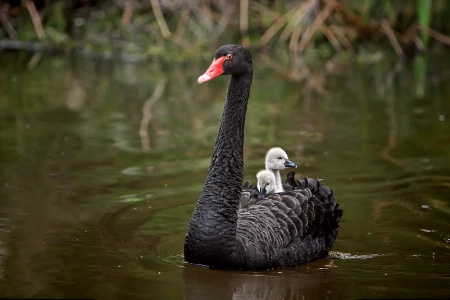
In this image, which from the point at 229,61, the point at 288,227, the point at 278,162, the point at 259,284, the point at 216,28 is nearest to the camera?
the point at 259,284

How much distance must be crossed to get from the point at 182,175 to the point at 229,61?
224 centimetres

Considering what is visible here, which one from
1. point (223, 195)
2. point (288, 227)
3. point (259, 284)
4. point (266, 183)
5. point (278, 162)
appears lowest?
point (259, 284)

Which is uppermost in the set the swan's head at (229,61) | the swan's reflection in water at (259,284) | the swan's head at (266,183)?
the swan's head at (229,61)

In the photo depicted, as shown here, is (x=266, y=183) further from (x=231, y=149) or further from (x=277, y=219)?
(x=231, y=149)

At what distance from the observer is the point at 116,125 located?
9094 mm

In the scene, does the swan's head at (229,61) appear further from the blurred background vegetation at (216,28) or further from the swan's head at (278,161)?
the blurred background vegetation at (216,28)

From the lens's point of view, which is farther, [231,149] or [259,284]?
[231,149]

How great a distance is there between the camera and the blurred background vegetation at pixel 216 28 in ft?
45.5

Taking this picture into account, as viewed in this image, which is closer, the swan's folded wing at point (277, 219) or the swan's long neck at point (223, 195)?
the swan's long neck at point (223, 195)

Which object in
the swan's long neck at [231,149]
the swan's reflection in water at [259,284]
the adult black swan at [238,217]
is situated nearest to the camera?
the swan's reflection in water at [259,284]

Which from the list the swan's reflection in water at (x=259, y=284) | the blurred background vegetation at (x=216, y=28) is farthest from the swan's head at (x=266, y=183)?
the blurred background vegetation at (x=216, y=28)

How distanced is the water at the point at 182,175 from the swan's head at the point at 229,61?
3.50 ft

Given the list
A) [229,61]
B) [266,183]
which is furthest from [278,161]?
[229,61]

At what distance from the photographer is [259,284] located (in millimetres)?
4824
